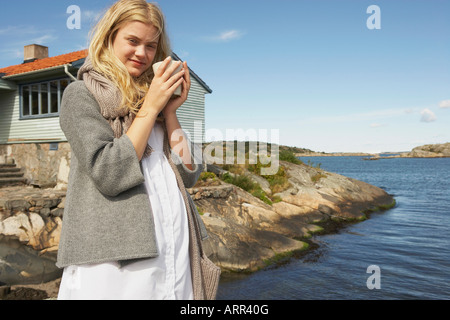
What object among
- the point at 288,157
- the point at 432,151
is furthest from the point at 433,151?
the point at 288,157

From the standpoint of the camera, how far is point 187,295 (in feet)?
4.56

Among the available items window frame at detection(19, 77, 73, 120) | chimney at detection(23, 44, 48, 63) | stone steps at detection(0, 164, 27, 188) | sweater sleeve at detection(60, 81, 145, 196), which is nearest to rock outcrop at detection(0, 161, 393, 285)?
stone steps at detection(0, 164, 27, 188)

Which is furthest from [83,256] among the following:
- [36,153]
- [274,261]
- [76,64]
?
[36,153]

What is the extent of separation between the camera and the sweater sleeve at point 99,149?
1199mm

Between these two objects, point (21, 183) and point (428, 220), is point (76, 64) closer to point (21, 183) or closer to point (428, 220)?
point (21, 183)

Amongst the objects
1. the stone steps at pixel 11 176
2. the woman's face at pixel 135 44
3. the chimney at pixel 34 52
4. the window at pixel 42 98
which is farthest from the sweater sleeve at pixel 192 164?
the chimney at pixel 34 52

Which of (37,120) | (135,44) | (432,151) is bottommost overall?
(135,44)

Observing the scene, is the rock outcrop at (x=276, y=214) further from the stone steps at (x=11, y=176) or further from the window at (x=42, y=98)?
→ the stone steps at (x=11, y=176)

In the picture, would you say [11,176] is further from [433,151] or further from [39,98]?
[433,151]

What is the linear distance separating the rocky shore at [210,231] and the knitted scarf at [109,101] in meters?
6.90

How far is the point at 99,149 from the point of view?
122 cm

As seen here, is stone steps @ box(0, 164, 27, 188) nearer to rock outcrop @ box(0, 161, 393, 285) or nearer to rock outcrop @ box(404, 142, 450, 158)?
rock outcrop @ box(0, 161, 393, 285)

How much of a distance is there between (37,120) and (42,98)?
88 cm

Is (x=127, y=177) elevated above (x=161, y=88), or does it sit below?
below
